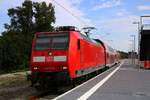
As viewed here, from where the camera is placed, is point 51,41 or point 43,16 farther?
point 43,16

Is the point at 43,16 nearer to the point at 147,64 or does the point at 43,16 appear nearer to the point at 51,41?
the point at 147,64

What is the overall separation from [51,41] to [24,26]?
74112 millimetres

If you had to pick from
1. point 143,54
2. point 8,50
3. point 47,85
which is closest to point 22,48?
point 8,50

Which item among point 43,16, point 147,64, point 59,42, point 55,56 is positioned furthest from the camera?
point 43,16

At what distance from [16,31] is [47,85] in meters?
73.5

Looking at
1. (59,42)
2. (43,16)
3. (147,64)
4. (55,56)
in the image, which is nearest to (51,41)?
(59,42)

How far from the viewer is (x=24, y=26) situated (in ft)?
314

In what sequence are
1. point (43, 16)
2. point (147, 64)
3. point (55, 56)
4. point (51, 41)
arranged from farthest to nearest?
point (43, 16), point (147, 64), point (51, 41), point (55, 56)

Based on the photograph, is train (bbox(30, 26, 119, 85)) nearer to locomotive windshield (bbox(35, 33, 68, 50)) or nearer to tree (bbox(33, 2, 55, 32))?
locomotive windshield (bbox(35, 33, 68, 50))

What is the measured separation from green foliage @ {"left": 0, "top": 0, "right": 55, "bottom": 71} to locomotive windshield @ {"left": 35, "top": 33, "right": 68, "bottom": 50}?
60.4 metres

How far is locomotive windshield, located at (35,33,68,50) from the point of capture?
22.0 metres

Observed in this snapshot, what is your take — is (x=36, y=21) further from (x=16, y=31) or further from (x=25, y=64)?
(x=25, y=64)

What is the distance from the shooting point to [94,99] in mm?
14570

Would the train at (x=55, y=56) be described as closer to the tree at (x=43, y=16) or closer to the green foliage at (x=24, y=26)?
the green foliage at (x=24, y=26)
